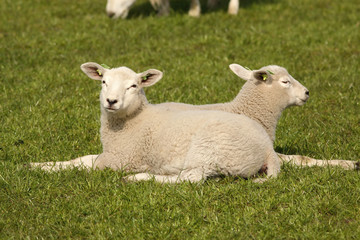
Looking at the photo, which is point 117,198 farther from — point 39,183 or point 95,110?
point 95,110

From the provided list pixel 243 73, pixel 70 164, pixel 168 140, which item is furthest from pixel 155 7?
pixel 168 140

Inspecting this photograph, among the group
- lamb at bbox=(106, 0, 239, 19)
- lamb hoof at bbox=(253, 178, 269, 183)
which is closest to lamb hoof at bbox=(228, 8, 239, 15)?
lamb at bbox=(106, 0, 239, 19)

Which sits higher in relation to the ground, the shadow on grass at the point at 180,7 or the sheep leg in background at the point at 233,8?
the sheep leg in background at the point at 233,8

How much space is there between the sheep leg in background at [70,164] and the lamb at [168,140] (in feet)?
0.04

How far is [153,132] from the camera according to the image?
5.12 m

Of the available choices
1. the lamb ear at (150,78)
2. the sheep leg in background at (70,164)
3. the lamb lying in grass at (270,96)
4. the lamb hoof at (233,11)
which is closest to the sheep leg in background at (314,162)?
the lamb lying in grass at (270,96)

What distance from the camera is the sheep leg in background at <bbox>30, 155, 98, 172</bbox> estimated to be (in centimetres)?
517

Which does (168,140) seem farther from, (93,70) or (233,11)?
(233,11)

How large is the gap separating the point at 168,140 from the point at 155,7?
7523 millimetres

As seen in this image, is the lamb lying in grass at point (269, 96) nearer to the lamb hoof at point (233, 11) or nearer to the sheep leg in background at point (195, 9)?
the sheep leg in background at point (195, 9)

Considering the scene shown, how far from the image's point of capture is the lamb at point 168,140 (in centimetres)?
473

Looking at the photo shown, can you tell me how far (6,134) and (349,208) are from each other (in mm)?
3610

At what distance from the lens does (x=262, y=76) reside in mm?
5562

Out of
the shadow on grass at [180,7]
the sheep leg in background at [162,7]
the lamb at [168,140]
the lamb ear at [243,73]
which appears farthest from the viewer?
the shadow on grass at [180,7]
